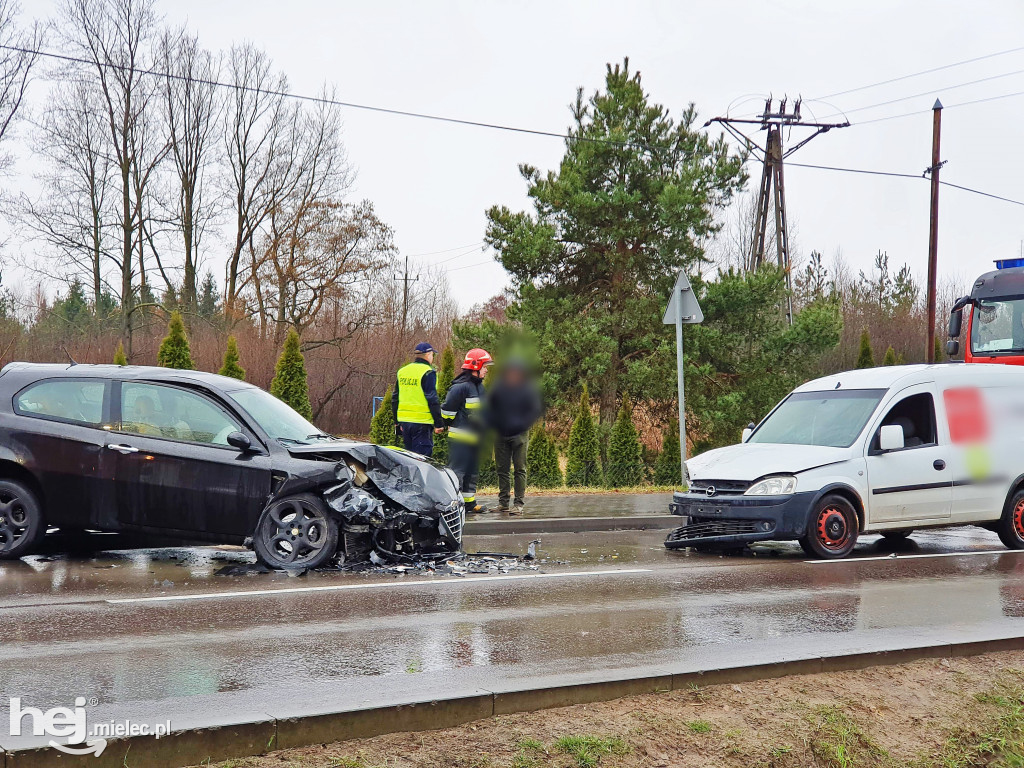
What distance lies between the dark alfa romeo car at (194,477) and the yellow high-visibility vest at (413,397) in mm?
3448

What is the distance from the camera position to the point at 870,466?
33.1 ft

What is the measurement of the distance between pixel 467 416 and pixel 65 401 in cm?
502

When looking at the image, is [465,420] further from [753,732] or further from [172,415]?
[753,732]

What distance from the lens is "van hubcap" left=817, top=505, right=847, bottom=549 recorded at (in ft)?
32.5

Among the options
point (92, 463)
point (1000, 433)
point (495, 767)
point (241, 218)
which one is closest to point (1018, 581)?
point (1000, 433)

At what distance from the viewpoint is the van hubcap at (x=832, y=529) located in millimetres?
9898

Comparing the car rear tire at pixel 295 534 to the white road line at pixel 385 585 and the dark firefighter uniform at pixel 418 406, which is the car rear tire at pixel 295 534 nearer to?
the white road line at pixel 385 585

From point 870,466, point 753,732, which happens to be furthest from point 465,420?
point 753,732

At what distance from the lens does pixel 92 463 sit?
876cm

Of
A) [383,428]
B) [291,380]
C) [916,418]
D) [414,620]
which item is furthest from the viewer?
[291,380]

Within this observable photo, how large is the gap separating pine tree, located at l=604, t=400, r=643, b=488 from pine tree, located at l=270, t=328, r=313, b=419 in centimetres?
699

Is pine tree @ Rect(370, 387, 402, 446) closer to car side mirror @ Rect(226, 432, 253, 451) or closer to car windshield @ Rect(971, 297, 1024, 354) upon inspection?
car side mirror @ Rect(226, 432, 253, 451)

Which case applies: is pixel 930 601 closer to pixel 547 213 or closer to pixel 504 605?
pixel 504 605

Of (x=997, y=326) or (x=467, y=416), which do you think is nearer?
(x=467, y=416)
